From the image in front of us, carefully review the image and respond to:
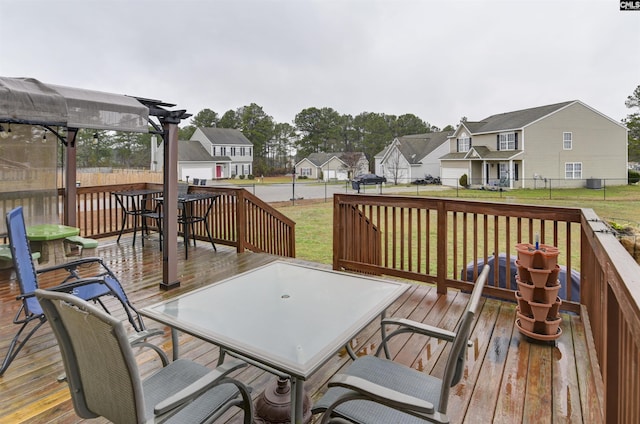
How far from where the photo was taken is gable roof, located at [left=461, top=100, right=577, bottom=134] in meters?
21.3

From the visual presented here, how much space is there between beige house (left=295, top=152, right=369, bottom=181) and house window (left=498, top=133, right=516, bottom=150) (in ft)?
45.5

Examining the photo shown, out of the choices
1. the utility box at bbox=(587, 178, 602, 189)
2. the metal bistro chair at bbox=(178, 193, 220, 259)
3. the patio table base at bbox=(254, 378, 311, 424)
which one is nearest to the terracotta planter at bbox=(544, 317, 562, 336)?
the patio table base at bbox=(254, 378, 311, 424)

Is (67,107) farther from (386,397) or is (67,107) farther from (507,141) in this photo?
(507,141)

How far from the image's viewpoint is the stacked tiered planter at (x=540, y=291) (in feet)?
8.52

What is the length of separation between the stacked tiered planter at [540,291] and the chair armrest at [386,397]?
1.86 meters

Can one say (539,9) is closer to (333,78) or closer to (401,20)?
(401,20)

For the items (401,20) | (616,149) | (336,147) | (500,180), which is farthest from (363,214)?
(336,147)

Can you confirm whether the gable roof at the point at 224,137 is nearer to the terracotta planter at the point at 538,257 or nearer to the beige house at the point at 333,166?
the beige house at the point at 333,166

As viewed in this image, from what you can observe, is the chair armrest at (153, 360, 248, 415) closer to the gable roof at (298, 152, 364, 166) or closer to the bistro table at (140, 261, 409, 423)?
the bistro table at (140, 261, 409, 423)

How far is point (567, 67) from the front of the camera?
19359 mm

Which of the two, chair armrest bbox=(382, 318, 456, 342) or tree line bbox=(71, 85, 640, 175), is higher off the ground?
tree line bbox=(71, 85, 640, 175)

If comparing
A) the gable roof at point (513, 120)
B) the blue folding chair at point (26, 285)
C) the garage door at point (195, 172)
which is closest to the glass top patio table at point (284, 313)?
the blue folding chair at point (26, 285)

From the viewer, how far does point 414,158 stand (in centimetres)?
3014

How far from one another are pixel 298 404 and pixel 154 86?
25.6 metres
